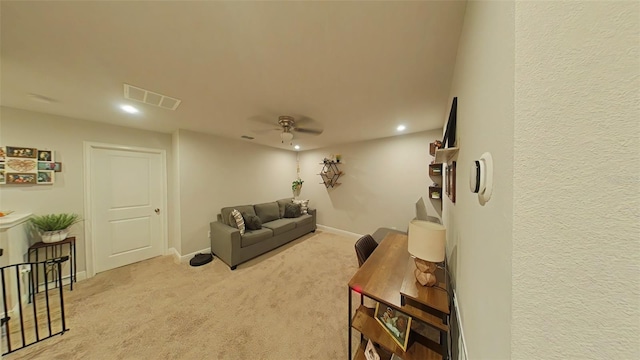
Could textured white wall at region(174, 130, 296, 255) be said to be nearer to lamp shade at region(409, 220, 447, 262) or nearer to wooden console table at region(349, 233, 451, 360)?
wooden console table at region(349, 233, 451, 360)

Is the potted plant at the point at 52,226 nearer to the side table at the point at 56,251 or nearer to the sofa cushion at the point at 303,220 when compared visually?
the side table at the point at 56,251

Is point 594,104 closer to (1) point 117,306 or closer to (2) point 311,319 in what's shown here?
(2) point 311,319

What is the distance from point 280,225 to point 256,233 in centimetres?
53

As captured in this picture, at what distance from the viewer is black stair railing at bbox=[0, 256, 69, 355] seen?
5.08 feet

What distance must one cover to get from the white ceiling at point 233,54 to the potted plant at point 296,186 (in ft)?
9.28

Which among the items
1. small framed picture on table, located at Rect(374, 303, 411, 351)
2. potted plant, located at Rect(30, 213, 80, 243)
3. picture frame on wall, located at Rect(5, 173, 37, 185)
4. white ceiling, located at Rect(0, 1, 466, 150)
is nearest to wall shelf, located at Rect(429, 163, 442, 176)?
white ceiling, located at Rect(0, 1, 466, 150)

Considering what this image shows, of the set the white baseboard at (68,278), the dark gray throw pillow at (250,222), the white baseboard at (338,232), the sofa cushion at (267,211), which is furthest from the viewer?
the white baseboard at (338,232)

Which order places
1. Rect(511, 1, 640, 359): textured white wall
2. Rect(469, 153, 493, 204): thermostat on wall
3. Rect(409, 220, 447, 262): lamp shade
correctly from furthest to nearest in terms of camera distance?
Rect(409, 220, 447, 262): lamp shade < Rect(469, 153, 493, 204): thermostat on wall < Rect(511, 1, 640, 359): textured white wall

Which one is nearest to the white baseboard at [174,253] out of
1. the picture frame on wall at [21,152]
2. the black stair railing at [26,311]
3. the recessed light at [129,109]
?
the black stair railing at [26,311]

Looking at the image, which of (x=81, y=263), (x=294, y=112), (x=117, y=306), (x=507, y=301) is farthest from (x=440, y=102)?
(x=81, y=263)

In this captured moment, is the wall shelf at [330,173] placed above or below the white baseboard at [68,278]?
above

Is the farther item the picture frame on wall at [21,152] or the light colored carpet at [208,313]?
the picture frame on wall at [21,152]

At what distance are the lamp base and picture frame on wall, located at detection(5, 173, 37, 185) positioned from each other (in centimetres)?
425

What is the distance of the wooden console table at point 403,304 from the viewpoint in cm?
103
